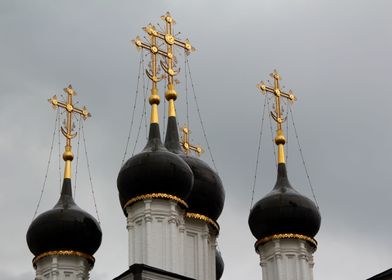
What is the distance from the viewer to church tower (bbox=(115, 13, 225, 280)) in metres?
25.1

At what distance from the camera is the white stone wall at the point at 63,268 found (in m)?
27.2

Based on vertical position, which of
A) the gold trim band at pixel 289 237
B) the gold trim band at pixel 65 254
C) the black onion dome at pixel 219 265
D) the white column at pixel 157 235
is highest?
the black onion dome at pixel 219 265

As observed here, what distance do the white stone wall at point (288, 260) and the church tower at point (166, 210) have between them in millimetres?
1280

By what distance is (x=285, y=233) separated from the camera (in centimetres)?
2725

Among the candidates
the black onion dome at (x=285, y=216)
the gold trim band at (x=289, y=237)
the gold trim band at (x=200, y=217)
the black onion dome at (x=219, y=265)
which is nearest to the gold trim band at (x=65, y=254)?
the gold trim band at (x=200, y=217)

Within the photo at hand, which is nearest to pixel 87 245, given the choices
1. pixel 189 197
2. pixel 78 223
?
pixel 78 223

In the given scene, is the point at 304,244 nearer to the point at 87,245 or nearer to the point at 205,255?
the point at 205,255

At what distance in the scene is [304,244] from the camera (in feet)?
89.6

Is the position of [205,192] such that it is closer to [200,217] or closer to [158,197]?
[200,217]

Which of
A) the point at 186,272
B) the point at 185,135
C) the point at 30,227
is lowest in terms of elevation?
the point at 186,272

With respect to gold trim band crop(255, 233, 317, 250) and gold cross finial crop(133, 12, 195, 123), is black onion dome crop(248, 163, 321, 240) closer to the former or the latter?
gold trim band crop(255, 233, 317, 250)

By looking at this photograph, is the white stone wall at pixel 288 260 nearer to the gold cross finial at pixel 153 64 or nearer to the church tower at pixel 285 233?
the church tower at pixel 285 233

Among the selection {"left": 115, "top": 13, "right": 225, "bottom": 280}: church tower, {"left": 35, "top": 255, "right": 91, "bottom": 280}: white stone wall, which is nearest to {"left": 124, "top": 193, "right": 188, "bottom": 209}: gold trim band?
{"left": 115, "top": 13, "right": 225, "bottom": 280}: church tower

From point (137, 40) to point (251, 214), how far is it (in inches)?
186
